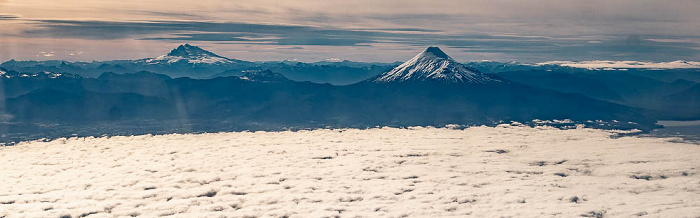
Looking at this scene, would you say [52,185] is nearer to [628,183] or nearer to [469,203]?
[469,203]

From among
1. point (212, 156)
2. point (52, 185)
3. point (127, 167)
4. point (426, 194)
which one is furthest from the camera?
point (212, 156)

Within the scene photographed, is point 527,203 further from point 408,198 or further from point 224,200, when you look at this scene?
point 224,200

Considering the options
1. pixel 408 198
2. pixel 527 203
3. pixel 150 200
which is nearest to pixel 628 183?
pixel 527 203

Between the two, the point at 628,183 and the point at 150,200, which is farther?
the point at 628,183

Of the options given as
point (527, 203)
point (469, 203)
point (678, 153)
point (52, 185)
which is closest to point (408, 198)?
point (469, 203)

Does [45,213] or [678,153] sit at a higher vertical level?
[45,213]

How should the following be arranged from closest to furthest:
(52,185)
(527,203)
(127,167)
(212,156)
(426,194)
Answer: (527,203) → (426,194) → (52,185) → (127,167) → (212,156)
